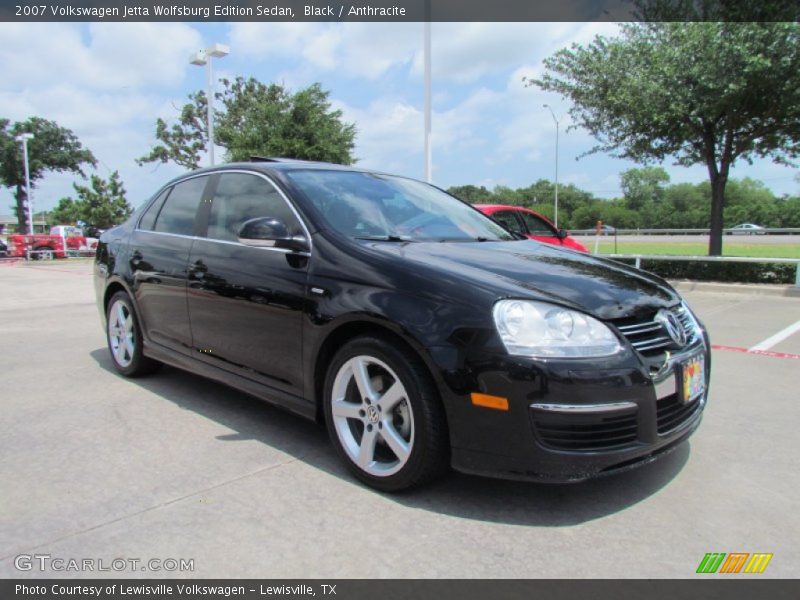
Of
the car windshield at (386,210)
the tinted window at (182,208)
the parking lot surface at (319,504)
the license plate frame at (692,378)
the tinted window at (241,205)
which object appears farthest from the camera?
the tinted window at (182,208)

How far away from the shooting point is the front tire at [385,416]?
256cm

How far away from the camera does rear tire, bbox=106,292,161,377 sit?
4660 millimetres

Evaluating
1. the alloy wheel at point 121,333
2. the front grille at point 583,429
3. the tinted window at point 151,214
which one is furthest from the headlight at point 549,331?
the alloy wheel at point 121,333

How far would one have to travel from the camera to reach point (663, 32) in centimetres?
1280

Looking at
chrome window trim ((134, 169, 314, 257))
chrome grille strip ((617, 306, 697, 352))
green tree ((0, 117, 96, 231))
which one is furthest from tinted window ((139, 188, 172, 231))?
green tree ((0, 117, 96, 231))

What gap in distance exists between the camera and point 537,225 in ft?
37.3

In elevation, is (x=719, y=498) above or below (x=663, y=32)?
below

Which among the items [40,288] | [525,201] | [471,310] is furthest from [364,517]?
[525,201]

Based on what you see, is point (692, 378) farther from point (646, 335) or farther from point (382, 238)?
point (382, 238)

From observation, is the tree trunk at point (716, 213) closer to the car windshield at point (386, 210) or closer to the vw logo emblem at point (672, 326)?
the car windshield at point (386, 210)

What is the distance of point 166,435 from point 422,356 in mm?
1895

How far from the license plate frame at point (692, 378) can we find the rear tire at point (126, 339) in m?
3.83

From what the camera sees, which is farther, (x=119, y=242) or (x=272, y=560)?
(x=119, y=242)

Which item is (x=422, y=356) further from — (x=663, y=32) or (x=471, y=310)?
(x=663, y=32)
